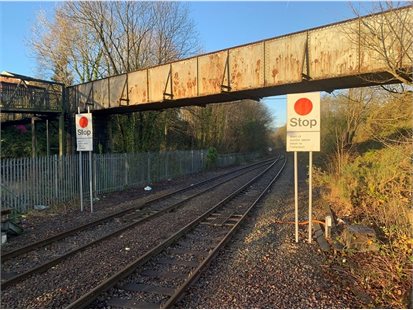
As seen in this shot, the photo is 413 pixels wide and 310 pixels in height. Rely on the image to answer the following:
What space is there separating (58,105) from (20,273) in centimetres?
1743

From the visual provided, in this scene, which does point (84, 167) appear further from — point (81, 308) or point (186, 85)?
point (81, 308)

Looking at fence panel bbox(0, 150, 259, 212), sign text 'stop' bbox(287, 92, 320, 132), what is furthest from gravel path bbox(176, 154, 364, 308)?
fence panel bbox(0, 150, 259, 212)

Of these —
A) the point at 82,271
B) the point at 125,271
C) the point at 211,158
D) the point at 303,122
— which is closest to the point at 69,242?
the point at 82,271

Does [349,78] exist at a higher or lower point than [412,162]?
higher

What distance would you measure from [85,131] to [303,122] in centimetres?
789

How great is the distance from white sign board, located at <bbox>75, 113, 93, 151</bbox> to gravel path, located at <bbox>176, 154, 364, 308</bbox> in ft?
21.5

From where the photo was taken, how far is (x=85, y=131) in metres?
12.7

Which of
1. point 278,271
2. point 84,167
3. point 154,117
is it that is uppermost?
point 154,117

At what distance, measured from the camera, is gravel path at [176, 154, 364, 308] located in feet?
17.1

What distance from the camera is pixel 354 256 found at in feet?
23.7

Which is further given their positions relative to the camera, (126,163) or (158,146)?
(158,146)

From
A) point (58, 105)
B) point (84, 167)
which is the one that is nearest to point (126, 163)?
point (84, 167)

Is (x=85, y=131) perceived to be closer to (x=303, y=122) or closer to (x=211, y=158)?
(x=303, y=122)

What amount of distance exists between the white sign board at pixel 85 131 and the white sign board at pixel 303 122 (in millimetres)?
7334
